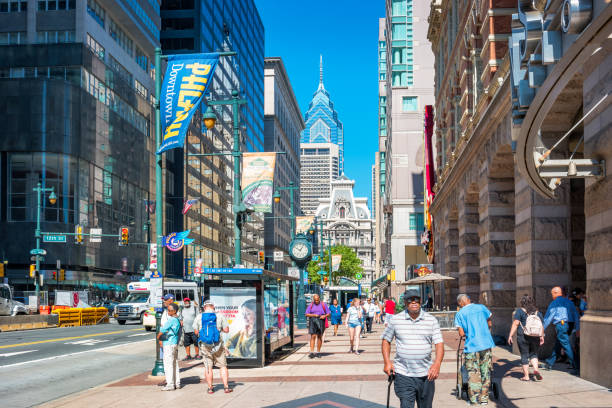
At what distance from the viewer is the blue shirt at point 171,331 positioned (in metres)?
14.4

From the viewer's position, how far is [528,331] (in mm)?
13219

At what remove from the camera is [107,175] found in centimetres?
7100

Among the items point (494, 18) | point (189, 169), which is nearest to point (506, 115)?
point (494, 18)

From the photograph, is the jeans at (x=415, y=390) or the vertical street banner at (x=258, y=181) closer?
the jeans at (x=415, y=390)

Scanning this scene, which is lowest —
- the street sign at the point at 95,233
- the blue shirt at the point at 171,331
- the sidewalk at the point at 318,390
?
the sidewalk at the point at 318,390

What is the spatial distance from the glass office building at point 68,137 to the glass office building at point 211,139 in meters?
10.9

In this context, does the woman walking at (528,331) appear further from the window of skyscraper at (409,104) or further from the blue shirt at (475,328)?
the window of skyscraper at (409,104)

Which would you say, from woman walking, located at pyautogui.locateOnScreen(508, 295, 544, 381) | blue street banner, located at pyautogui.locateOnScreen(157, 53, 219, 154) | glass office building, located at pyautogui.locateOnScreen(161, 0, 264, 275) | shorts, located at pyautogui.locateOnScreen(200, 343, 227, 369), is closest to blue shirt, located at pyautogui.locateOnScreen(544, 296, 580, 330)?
woman walking, located at pyautogui.locateOnScreen(508, 295, 544, 381)

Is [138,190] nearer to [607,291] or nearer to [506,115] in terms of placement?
[506,115]

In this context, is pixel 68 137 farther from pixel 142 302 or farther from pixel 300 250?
pixel 300 250

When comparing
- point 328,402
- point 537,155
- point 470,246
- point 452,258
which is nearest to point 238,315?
point 328,402

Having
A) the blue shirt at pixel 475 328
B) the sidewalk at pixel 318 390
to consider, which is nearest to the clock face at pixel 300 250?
the sidewalk at pixel 318 390

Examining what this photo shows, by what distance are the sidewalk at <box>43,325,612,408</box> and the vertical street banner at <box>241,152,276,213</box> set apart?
7052 mm

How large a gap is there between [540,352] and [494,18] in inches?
470
